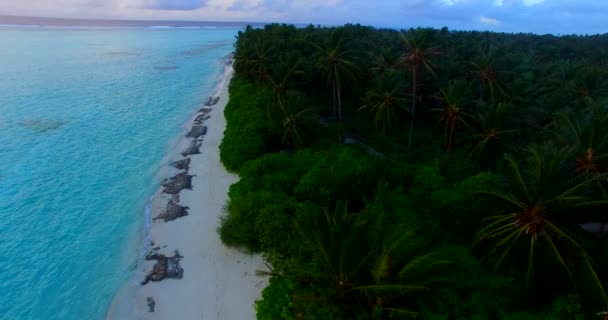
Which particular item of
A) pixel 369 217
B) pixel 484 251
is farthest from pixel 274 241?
pixel 484 251

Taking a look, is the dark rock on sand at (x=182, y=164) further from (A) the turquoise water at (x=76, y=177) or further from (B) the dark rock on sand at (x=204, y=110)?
(B) the dark rock on sand at (x=204, y=110)

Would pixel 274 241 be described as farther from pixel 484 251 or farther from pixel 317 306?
pixel 484 251

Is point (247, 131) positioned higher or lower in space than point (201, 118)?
higher

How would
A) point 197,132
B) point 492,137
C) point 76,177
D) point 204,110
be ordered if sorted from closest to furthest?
1. point 492,137
2. point 76,177
3. point 197,132
4. point 204,110

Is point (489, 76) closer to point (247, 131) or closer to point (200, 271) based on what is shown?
point (247, 131)

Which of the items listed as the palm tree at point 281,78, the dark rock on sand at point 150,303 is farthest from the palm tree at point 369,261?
the palm tree at point 281,78

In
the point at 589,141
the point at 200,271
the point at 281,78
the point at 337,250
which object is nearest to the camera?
the point at 337,250

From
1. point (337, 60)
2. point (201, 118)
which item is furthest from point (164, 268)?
point (201, 118)

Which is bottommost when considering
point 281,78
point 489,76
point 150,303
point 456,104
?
point 150,303
